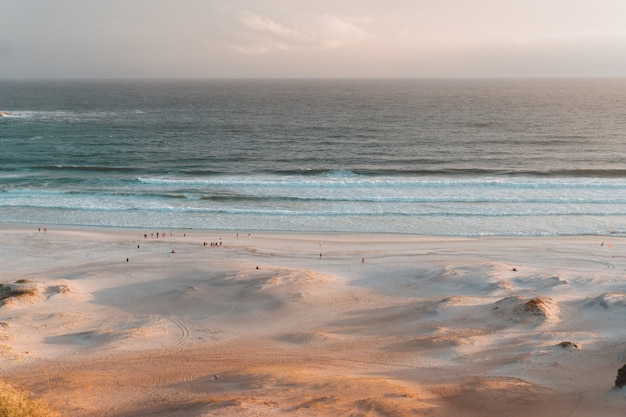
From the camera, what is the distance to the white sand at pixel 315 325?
20.2 metres

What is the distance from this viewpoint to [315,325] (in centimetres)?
2819

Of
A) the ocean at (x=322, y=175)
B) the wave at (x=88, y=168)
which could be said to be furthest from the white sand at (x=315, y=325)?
the wave at (x=88, y=168)

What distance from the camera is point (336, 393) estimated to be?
20.0m

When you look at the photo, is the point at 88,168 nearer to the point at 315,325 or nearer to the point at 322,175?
the point at 322,175

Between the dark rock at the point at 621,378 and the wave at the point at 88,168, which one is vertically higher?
the wave at the point at 88,168

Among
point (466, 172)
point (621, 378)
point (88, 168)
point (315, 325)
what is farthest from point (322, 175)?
point (621, 378)

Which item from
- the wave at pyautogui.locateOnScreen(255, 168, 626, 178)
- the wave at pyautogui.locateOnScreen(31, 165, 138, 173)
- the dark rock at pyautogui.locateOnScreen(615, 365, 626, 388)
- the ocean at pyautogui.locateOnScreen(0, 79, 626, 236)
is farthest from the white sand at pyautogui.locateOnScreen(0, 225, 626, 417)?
the wave at pyautogui.locateOnScreen(31, 165, 138, 173)

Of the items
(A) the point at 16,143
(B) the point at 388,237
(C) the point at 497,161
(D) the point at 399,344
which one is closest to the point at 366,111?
(C) the point at 497,161

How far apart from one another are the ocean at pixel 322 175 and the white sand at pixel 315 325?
5.14 metres

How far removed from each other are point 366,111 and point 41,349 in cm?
11146

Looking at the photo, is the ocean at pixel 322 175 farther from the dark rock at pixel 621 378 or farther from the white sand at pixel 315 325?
the dark rock at pixel 621 378

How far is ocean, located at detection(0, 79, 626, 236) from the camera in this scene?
159 ft

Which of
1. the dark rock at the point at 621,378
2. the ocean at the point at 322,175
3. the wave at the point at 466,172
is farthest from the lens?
the wave at the point at 466,172

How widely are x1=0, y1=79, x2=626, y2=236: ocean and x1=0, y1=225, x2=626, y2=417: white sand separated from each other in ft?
16.9
